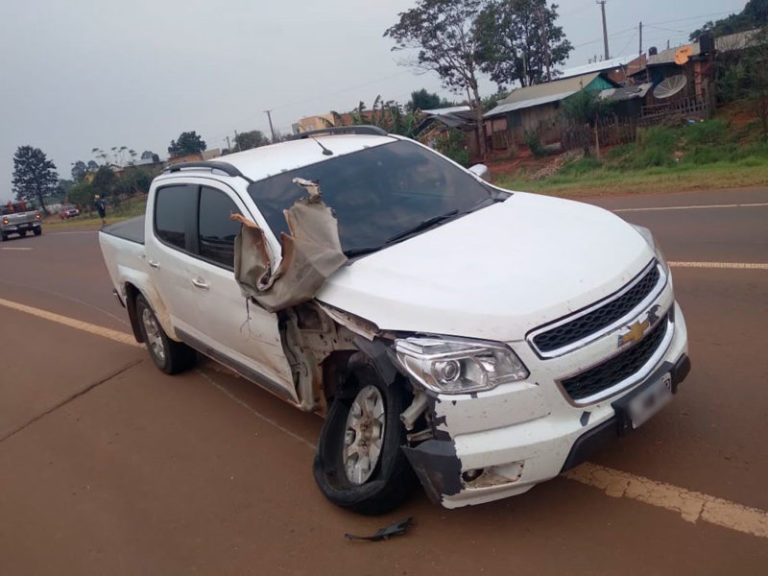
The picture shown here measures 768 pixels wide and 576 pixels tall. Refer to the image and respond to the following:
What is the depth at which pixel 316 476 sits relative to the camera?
371 cm

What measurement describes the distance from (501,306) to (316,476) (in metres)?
1.56

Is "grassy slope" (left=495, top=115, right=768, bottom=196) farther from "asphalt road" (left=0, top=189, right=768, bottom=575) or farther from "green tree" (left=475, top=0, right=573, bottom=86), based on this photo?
"green tree" (left=475, top=0, right=573, bottom=86)

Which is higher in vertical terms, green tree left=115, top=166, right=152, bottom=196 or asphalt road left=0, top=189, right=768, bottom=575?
asphalt road left=0, top=189, right=768, bottom=575

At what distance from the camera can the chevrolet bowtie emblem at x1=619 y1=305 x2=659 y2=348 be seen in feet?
9.78

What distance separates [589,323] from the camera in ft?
9.60

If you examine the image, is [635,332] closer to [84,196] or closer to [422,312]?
[422,312]

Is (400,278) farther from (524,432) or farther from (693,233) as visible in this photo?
(693,233)

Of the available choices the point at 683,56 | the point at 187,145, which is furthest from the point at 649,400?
the point at 187,145

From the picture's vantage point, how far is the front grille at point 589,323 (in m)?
2.84

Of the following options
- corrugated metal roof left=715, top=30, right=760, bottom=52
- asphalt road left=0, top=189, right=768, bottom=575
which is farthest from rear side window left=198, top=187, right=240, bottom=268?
corrugated metal roof left=715, top=30, right=760, bottom=52

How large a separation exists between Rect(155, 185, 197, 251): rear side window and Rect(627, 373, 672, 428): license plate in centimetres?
323

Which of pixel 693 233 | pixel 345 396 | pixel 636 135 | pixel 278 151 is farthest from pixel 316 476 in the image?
pixel 636 135

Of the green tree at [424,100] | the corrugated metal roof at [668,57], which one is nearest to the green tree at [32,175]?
the green tree at [424,100]

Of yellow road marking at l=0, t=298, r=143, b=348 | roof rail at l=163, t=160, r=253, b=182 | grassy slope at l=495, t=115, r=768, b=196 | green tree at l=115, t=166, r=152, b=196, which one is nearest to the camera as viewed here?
roof rail at l=163, t=160, r=253, b=182
